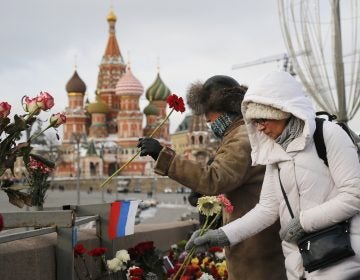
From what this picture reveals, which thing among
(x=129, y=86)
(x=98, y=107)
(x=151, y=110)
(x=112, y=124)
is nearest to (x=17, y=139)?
(x=129, y=86)

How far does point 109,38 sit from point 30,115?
75041 mm

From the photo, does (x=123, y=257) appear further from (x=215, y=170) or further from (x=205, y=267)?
(x=215, y=170)

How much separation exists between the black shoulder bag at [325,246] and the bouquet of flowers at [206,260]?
0.50m

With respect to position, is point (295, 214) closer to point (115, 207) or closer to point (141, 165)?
point (115, 207)

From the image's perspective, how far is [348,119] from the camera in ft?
44.9

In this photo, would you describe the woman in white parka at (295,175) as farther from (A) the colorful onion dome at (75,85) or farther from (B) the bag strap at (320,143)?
(A) the colorful onion dome at (75,85)

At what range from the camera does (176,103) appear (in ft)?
9.45

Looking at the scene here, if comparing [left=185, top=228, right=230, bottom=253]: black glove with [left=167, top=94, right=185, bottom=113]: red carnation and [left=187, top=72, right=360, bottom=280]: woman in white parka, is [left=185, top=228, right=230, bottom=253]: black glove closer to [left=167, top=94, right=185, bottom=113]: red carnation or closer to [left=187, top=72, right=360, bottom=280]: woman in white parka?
[left=187, top=72, right=360, bottom=280]: woman in white parka

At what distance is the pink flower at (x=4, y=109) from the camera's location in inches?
102

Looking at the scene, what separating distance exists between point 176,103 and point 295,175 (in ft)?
2.25

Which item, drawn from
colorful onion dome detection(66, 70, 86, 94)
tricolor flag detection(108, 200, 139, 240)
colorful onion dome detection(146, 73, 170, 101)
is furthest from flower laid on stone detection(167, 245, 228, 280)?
colorful onion dome detection(66, 70, 86, 94)

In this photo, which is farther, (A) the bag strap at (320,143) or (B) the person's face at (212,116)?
(B) the person's face at (212,116)

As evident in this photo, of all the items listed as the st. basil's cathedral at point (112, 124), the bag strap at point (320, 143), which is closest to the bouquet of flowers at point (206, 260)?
the bag strap at point (320, 143)

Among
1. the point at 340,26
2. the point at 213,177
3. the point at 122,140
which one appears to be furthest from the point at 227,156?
the point at 122,140
